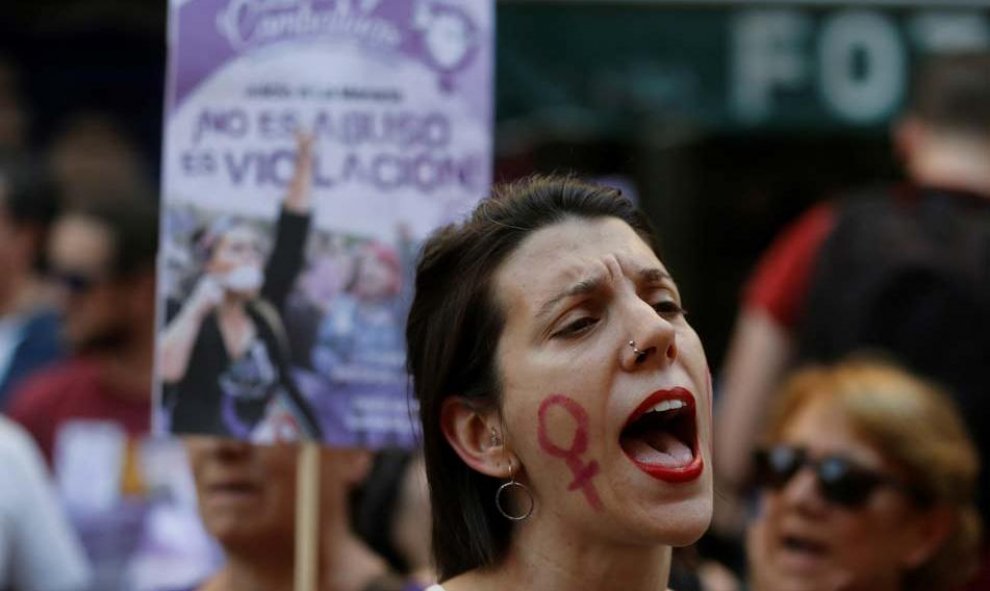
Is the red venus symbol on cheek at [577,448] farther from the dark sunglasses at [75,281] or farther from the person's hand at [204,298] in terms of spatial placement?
the dark sunglasses at [75,281]

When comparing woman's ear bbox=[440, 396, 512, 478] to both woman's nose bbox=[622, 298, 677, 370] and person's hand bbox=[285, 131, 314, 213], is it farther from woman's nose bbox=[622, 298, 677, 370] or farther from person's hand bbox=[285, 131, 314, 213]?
person's hand bbox=[285, 131, 314, 213]

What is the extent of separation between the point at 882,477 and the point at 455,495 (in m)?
1.56

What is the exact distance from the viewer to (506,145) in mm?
7500

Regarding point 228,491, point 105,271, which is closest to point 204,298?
point 228,491

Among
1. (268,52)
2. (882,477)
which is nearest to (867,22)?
(882,477)

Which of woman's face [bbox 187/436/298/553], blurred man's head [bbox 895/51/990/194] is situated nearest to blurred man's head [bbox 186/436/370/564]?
woman's face [bbox 187/436/298/553]

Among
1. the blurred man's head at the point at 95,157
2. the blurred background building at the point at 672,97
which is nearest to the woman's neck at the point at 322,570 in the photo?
the blurred man's head at the point at 95,157

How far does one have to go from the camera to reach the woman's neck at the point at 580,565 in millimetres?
2752

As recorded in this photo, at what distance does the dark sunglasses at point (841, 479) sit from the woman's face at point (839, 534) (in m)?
0.01

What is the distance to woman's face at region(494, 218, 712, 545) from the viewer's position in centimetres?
270

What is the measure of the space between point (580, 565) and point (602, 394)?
26cm

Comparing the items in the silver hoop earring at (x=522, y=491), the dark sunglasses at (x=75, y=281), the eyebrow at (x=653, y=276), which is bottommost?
the silver hoop earring at (x=522, y=491)

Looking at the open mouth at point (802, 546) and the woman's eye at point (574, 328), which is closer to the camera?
the woman's eye at point (574, 328)

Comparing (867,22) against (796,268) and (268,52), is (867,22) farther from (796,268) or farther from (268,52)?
(268,52)
